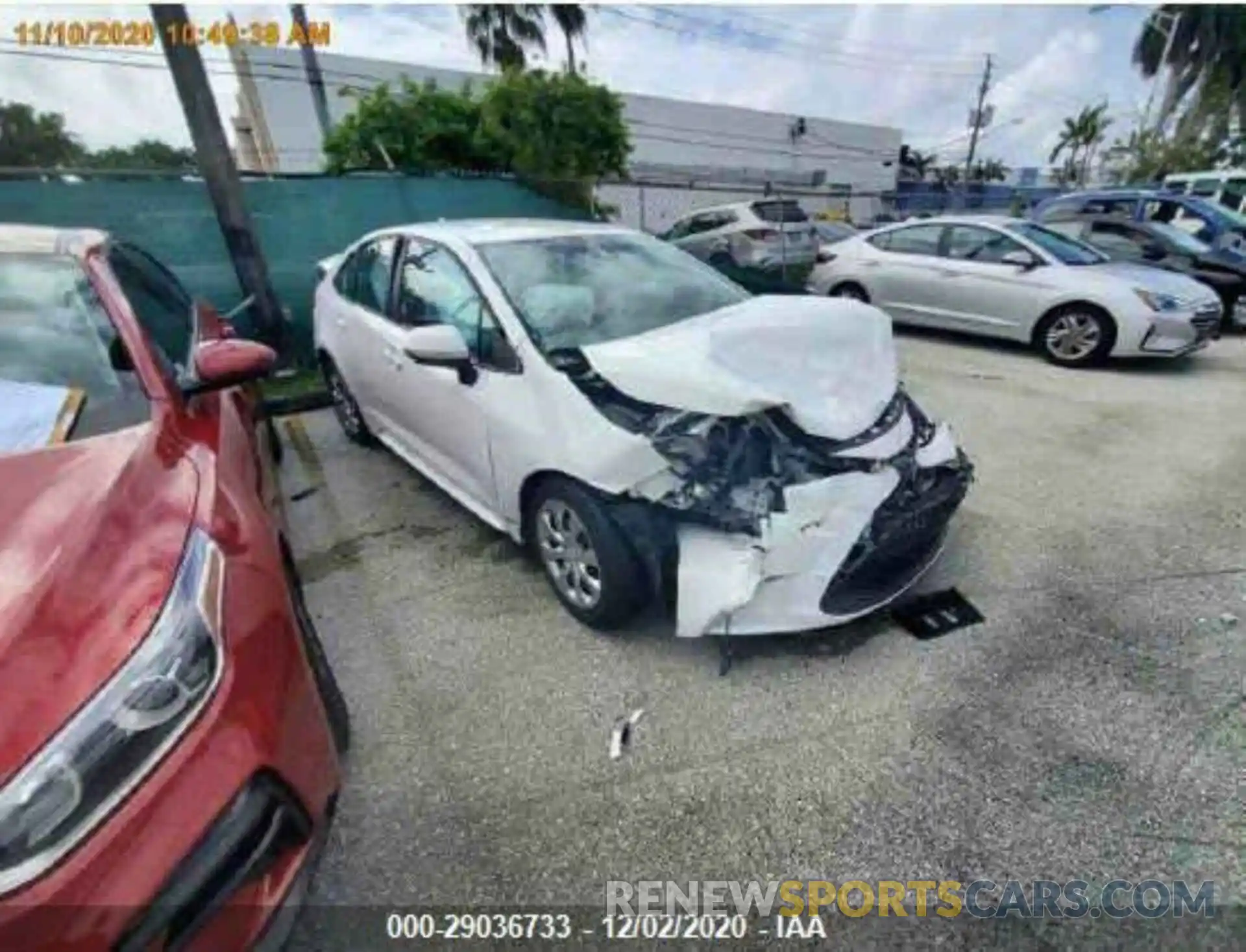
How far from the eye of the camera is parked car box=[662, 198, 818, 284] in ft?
35.9

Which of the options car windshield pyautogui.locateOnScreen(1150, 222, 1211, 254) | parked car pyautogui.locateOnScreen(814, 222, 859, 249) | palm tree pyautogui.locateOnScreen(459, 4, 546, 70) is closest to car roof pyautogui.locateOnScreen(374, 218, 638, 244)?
car windshield pyautogui.locateOnScreen(1150, 222, 1211, 254)

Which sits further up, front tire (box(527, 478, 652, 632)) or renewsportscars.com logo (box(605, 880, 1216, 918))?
front tire (box(527, 478, 652, 632))

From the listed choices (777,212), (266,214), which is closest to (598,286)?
(266,214)

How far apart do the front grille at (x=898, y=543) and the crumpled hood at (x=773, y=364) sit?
320 mm

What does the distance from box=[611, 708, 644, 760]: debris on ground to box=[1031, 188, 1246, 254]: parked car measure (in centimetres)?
901

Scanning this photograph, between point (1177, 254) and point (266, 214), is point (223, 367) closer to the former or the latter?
point (266, 214)

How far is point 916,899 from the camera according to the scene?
1793mm

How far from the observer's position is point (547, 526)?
113 inches

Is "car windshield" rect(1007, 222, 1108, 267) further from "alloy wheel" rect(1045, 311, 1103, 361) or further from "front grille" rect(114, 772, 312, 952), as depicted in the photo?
"front grille" rect(114, 772, 312, 952)

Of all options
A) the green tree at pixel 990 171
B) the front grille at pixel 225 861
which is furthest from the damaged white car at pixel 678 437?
the green tree at pixel 990 171

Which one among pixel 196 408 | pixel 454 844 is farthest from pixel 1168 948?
pixel 196 408

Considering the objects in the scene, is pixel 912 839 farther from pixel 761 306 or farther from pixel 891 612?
pixel 761 306

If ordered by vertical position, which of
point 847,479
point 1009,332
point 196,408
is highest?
point 196,408

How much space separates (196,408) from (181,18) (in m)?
4.77
